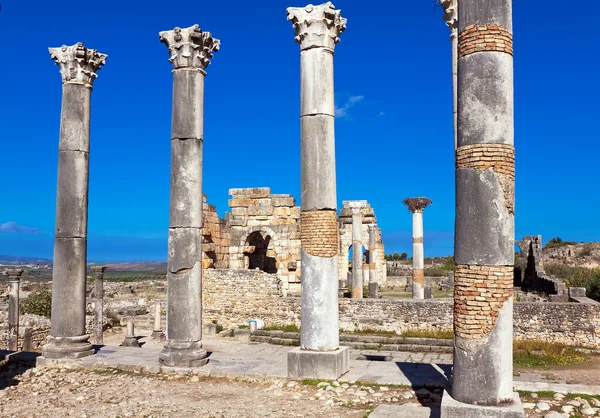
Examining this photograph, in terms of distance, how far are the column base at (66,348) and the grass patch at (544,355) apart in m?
10.4

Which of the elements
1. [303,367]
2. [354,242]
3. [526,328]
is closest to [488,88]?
[303,367]

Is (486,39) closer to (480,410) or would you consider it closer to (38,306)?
(480,410)

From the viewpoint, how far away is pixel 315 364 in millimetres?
9586

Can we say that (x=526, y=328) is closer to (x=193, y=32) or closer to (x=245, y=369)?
(x=245, y=369)

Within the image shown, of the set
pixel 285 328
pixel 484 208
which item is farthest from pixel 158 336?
pixel 484 208

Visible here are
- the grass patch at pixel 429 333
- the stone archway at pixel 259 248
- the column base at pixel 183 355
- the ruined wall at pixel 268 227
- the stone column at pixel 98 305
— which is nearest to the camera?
the column base at pixel 183 355

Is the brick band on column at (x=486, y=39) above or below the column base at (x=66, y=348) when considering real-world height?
above

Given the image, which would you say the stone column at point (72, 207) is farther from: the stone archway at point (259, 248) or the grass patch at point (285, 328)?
the stone archway at point (259, 248)

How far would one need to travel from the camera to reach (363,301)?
1823 cm

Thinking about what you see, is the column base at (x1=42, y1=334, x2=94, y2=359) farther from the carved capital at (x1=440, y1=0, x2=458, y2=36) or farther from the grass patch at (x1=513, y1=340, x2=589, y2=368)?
the grass patch at (x1=513, y1=340, x2=589, y2=368)

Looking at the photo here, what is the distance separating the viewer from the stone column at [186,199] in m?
10.8

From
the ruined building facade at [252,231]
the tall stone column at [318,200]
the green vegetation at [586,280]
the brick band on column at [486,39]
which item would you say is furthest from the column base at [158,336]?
the green vegetation at [586,280]

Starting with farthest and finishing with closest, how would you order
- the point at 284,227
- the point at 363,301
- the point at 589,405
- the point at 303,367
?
the point at 284,227 < the point at 363,301 < the point at 303,367 < the point at 589,405

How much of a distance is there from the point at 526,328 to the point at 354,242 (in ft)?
34.2
